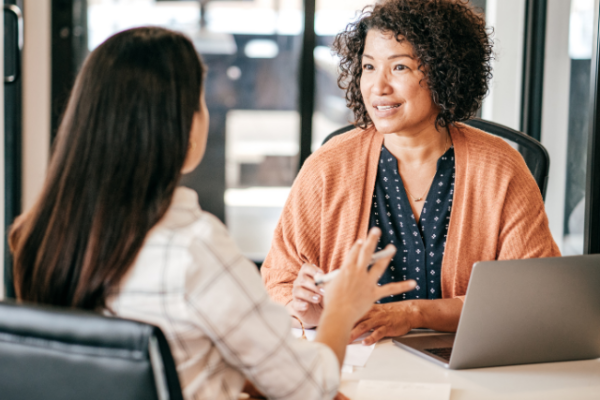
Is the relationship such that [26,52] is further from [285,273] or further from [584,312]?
[584,312]

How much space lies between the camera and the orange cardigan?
144 cm

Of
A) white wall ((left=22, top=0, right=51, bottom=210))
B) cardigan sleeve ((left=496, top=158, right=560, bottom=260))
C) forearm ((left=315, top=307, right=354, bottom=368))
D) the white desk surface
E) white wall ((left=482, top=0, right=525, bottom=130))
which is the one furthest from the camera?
white wall ((left=22, top=0, right=51, bottom=210))

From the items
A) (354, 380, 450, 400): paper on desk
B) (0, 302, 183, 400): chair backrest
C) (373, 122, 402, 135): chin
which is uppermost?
(373, 122, 402, 135): chin

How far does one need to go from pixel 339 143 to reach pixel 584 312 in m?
0.77

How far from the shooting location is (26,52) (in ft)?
9.63

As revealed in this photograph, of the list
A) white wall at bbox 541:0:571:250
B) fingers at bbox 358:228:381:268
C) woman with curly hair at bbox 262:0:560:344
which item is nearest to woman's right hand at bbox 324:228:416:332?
fingers at bbox 358:228:381:268

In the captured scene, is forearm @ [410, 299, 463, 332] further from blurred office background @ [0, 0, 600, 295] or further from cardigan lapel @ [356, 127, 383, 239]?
blurred office background @ [0, 0, 600, 295]

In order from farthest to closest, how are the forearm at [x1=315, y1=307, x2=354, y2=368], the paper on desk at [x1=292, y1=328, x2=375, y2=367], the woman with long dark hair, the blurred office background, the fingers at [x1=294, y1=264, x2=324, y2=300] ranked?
the blurred office background → the fingers at [x1=294, y1=264, x2=324, y2=300] → the paper on desk at [x1=292, y1=328, x2=375, y2=367] → the forearm at [x1=315, y1=307, x2=354, y2=368] → the woman with long dark hair

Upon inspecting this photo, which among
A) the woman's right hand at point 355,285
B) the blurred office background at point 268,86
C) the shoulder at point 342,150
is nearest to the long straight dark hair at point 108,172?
the woman's right hand at point 355,285

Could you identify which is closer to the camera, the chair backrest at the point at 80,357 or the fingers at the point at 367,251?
the chair backrest at the point at 80,357

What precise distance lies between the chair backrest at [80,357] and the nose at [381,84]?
1083mm

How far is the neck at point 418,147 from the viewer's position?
1.60 metres

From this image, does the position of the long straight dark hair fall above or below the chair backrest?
above

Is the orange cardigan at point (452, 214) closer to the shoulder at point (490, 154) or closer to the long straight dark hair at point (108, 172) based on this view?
the shoulder at point (490, 154)
